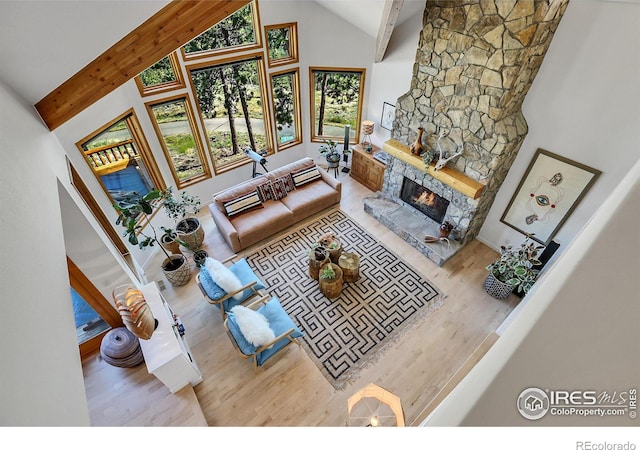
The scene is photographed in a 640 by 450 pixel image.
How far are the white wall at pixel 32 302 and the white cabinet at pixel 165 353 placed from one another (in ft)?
5.08

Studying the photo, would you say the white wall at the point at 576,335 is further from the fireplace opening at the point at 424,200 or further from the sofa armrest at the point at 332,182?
the sofa armrest at the point at 332,182

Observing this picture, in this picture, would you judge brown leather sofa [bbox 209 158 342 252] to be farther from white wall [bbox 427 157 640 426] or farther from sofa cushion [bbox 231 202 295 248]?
white wall [bbox 427 157 640 426]

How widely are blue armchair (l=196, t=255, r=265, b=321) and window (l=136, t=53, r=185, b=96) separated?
2.95m

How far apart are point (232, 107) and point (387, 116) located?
3.09 metres

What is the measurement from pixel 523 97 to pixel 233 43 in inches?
183

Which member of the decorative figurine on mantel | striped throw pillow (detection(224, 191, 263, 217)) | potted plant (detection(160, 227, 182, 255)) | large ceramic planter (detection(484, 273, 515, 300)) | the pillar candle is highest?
the decorative figurine on mantel

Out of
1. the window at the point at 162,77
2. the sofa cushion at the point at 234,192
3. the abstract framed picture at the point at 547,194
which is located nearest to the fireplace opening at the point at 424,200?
the abstract framed picture at the point at 547,194

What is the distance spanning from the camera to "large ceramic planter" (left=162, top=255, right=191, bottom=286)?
185 inches

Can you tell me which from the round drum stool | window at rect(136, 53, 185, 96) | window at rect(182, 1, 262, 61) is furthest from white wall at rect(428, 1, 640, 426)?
window at rect(182, 1, 262, 61)

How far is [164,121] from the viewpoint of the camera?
5.14 m

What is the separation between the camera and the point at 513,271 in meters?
4.35

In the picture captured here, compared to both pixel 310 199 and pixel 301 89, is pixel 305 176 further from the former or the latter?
pixel 301 89

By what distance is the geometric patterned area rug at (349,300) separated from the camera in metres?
4.08

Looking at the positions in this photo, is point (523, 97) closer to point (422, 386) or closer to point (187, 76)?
point (422, 386)
